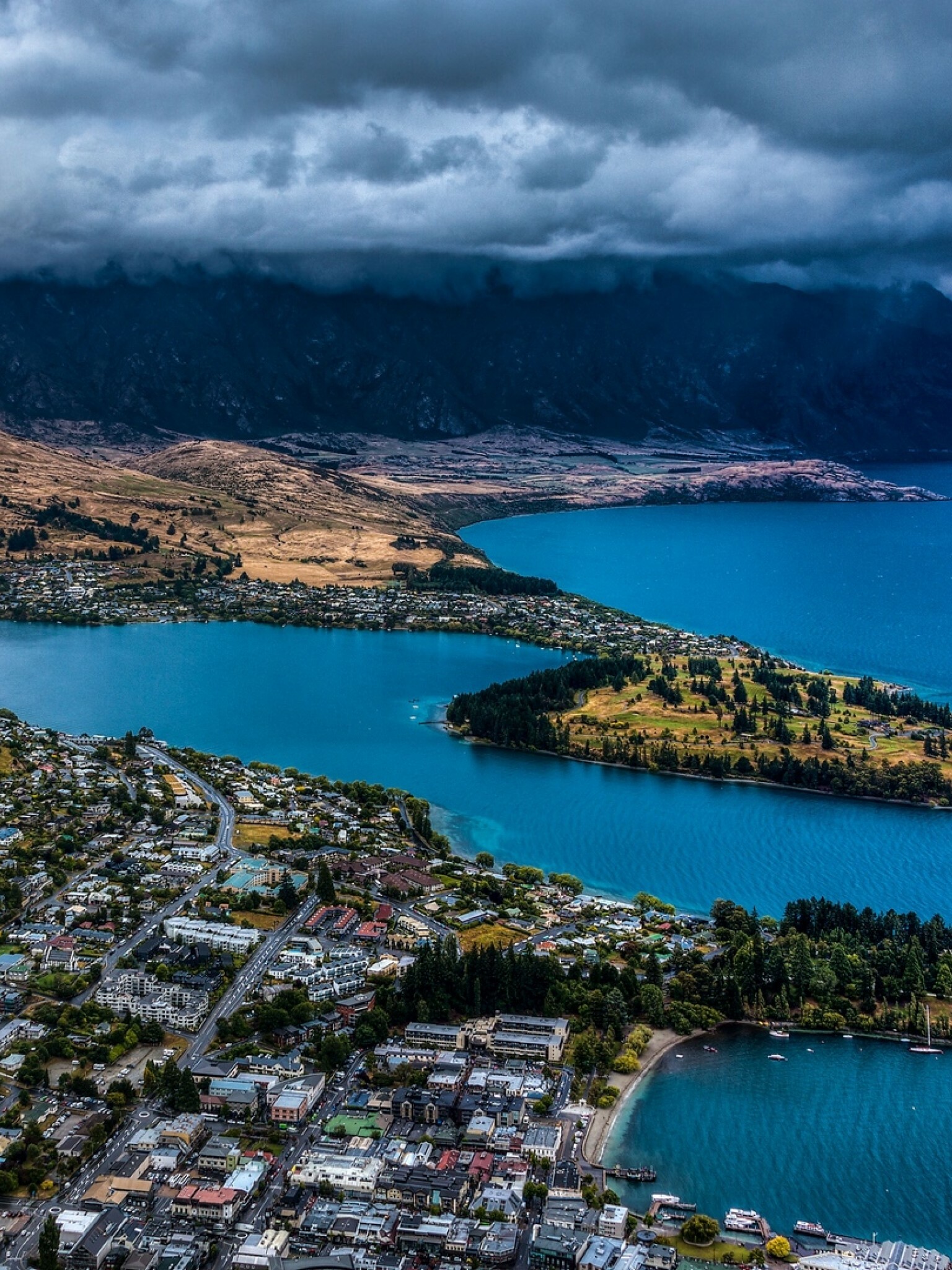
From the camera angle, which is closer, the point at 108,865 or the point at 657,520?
the point at 108,865

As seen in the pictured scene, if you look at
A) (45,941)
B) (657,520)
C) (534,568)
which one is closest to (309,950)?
(45,941)

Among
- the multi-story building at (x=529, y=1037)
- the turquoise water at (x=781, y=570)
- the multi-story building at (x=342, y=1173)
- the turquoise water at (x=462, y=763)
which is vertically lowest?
the multi-story building at (x=342, y=1173)

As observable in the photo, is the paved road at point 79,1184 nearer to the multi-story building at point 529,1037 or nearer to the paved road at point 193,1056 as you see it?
the paved road at point 193,1056

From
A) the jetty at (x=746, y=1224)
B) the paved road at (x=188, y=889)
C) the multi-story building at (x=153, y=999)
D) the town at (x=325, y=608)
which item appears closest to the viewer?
the jetty at (x=746, y=1224)

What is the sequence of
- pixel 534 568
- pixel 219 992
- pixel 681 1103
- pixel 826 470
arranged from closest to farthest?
pixel 681 1103 < pixel 219 992 < pixel 534 568 < pixel 826 470

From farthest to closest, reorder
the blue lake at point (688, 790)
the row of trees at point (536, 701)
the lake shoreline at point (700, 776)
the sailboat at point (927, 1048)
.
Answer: the row of trees at point (536, 701) → the lake shoreline at point (700, 776) → the sailboat at point (927, 1048) → the blue lake at point (688, 790)

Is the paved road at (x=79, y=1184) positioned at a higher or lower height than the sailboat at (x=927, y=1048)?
lower

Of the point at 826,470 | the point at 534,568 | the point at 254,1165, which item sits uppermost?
the point at 826,470

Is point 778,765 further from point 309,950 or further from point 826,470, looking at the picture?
point 826,470

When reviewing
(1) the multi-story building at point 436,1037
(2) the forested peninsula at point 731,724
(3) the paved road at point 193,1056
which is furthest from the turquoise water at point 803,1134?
(2) the forested peninsula at point 731,724
